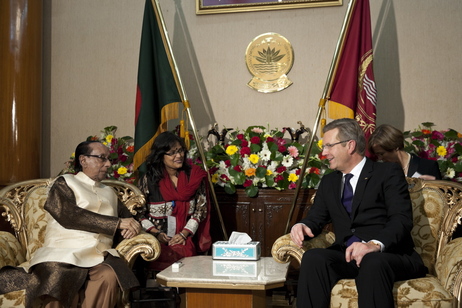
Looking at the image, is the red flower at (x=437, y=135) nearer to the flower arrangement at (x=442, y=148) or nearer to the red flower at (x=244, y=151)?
the flower arrangement at (x=442, y=148)

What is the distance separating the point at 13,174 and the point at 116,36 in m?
1.70

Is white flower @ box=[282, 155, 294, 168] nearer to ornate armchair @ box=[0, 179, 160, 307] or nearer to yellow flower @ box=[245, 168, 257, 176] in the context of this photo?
yellow flower @ box=[245, 168, 257, 176]

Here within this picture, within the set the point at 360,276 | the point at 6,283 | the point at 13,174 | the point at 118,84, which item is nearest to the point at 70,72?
the point at 118,84

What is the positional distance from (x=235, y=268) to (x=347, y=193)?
32.3 inches

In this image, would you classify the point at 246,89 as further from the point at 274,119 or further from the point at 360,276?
the point at 360,276

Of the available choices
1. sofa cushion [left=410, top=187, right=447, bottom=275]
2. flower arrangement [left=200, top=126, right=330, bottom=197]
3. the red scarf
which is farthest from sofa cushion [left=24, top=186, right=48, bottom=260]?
sofa cushion [left=410, top=187, right=447, bottom=275]

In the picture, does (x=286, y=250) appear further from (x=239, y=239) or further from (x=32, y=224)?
(x=32, y=224)

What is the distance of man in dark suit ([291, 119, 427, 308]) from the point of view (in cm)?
276

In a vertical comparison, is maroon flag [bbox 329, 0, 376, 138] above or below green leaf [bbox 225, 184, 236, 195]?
above

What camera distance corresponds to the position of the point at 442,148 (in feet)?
14.8

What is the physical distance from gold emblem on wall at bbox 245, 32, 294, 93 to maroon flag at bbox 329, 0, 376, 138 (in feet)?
2.55

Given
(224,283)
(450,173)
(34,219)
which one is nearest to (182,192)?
(34,219)

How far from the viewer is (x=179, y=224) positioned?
398cm

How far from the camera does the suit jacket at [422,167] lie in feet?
13.1
